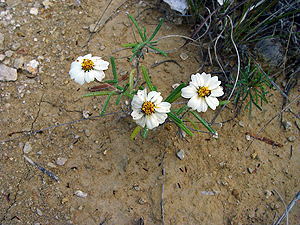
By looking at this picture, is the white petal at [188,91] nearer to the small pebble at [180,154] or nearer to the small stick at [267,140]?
the small pebble at [180,154]

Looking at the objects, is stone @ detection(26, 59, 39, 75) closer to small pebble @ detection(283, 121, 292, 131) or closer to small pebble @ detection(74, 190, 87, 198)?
small pebble @ detection(74, 190, 87, 198)

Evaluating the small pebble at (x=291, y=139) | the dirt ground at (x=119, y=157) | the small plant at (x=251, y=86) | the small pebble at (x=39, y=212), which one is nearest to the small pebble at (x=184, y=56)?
the dirt ground at (x=119, y=157)

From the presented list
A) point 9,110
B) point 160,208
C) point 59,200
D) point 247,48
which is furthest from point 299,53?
point 9,110

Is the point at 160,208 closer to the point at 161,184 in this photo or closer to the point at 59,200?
the point at 161,184

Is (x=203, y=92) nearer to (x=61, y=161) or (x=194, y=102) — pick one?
(x=194, y=102)

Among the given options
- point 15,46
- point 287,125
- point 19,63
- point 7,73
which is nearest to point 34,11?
point 15,46

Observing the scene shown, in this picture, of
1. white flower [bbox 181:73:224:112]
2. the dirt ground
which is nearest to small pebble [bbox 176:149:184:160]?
the dirt ground
